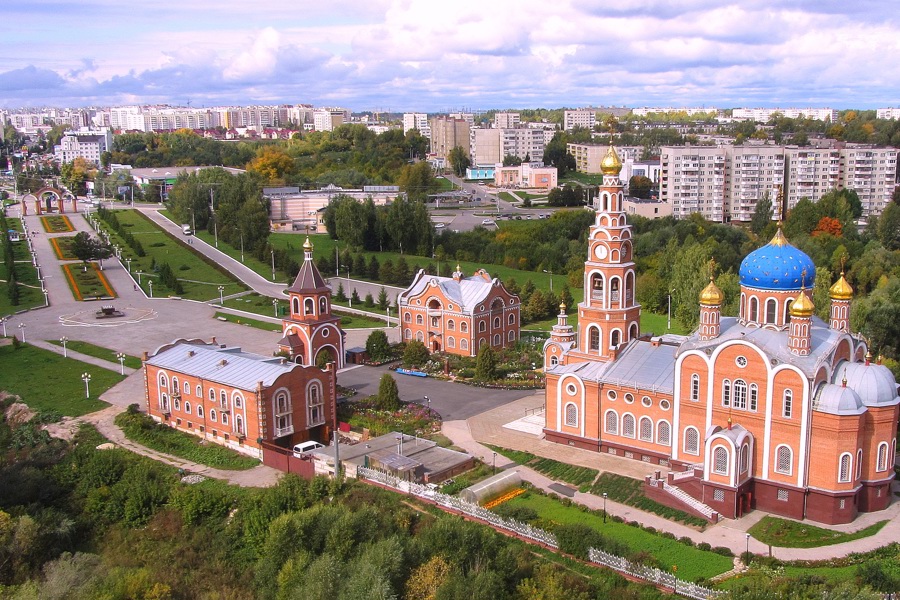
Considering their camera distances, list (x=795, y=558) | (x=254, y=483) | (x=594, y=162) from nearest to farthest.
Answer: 1. (x=795, y=558)
2. (x=254, y=483)
3. (x=594, y=162)

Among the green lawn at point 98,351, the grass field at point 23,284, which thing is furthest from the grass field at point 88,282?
the green lawn at point 98,351

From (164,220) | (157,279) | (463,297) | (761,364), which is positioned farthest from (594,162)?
(761,364)

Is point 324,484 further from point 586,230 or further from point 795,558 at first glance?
point 586,230

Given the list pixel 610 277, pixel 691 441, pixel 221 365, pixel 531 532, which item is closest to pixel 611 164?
pixel 610 277

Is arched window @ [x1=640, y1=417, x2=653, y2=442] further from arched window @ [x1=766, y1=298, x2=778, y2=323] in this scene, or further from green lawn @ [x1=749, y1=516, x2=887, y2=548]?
arched window @ [x1=766, y1=298, x2=778, y2=323]

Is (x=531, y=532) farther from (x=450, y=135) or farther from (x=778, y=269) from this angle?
(x=450, y=135)

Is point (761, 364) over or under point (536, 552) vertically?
over

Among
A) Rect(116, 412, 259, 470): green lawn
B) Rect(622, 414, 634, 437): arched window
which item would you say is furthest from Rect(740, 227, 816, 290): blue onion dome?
Rect(116, 412, 259, 470): green lawn
